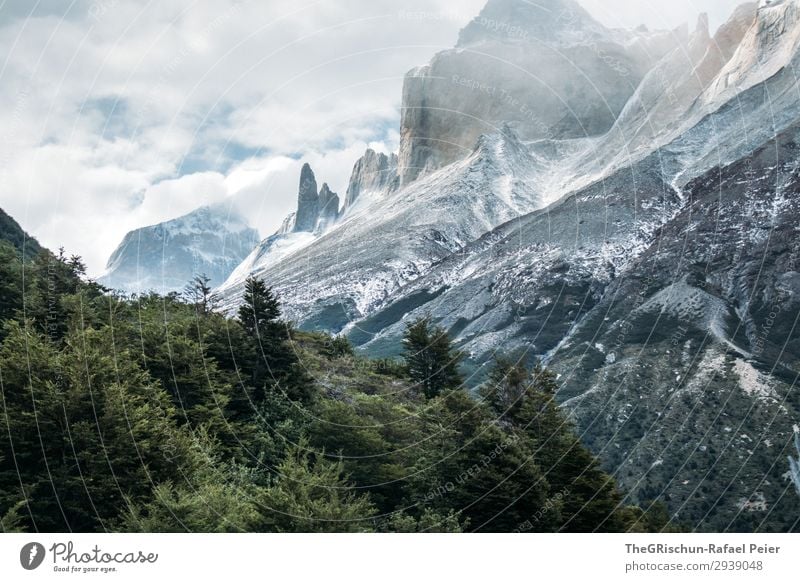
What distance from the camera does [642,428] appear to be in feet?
364

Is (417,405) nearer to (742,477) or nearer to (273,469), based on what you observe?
(273,469)

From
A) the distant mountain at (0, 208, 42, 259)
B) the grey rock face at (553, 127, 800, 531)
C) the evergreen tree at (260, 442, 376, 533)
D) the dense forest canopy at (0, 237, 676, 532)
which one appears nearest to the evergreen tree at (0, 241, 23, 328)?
the dense forest canopy at (0, 237, 676, 532)

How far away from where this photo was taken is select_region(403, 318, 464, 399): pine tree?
2019 inches

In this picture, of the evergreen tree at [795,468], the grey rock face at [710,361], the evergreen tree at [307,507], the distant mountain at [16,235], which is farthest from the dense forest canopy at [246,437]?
the evergreen tree at [795,468]

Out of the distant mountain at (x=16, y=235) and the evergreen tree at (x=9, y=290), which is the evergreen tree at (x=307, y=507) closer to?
the evergreen tree at (x=9, y=290)

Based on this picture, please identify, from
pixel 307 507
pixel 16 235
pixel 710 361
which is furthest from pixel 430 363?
pixel 710 361

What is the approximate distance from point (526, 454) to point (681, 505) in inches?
2609

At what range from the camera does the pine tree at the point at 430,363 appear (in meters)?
51.3

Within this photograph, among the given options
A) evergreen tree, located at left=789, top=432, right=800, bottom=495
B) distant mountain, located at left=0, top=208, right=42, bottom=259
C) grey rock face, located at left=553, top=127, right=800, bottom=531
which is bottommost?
evergreen tree, located at left=789, top=432, right=800, bottom=495

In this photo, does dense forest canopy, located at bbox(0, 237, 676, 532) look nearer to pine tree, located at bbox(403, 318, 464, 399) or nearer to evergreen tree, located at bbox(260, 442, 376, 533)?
evergreen tree, located at bbox(260, 442, 376, 533)

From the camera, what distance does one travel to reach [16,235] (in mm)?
91188

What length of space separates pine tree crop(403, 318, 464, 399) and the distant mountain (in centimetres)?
5195

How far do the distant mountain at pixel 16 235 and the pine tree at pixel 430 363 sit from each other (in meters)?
51.9
